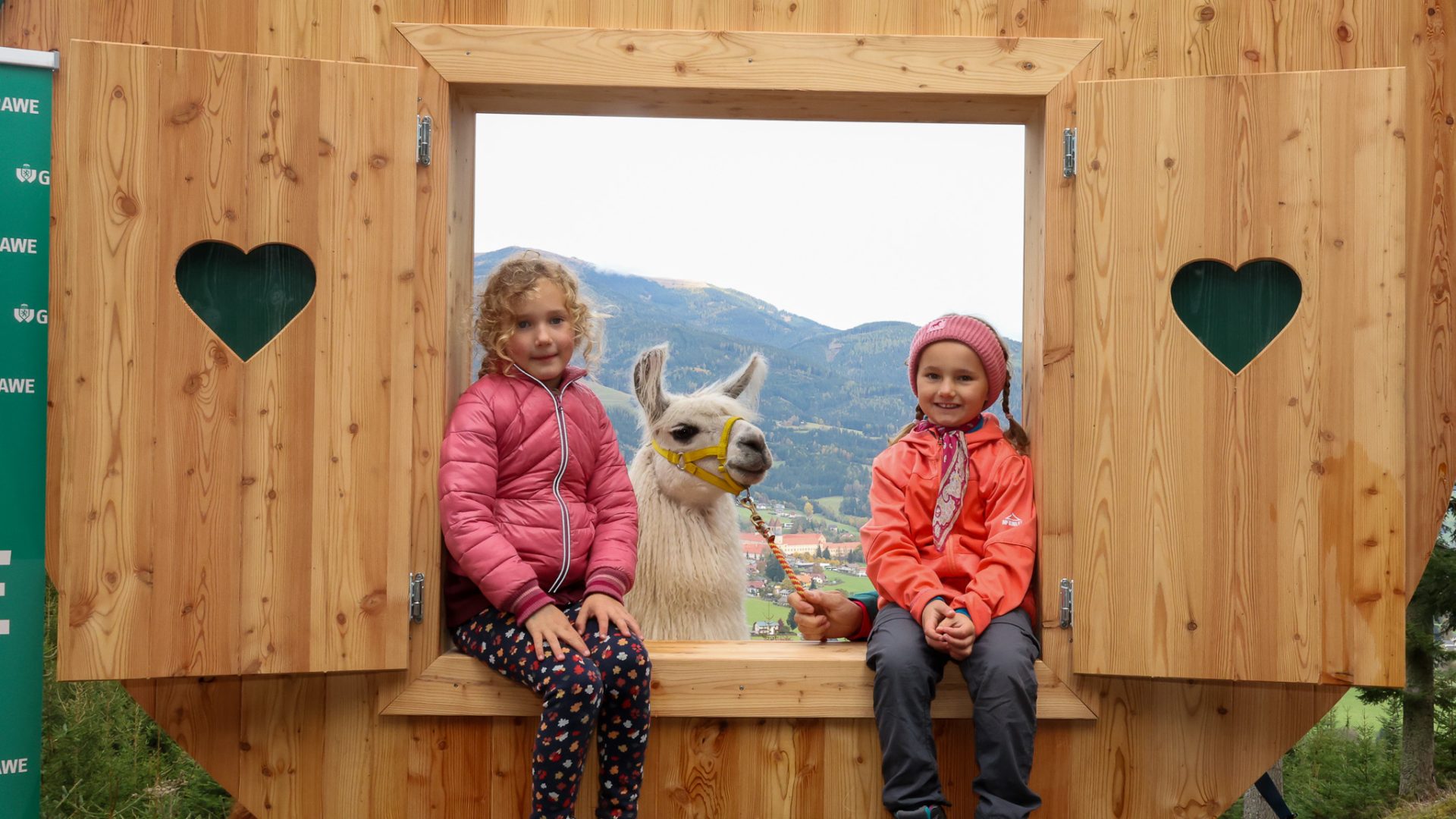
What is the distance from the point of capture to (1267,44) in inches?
105

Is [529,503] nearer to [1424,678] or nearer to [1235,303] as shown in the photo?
[1235,303]

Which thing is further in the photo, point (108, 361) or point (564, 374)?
point (564, 374)

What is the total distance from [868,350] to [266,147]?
6.83 ft

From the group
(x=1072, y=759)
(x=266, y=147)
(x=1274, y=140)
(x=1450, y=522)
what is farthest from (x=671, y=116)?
(x=1450, y=522)

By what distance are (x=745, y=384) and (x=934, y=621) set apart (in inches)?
44.5

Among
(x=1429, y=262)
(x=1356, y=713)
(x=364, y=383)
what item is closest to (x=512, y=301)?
(x=364, y=383)

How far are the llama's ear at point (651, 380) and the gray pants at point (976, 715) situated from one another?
3.49ft

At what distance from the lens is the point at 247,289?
2508 mm

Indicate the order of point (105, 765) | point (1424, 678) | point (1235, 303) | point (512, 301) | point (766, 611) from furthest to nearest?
point (1424, 678) → point (105, 765) → point (766, 611) → point (512, 301) → point (1235, 303)

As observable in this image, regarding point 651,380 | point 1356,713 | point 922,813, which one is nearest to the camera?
point 922,813

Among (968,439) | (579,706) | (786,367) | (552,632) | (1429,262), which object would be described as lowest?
(579,706)

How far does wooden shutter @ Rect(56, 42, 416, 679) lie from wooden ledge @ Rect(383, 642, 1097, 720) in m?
0.19

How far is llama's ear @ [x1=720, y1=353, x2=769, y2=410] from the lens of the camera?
3.30m

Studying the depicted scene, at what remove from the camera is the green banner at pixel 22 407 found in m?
2.64
